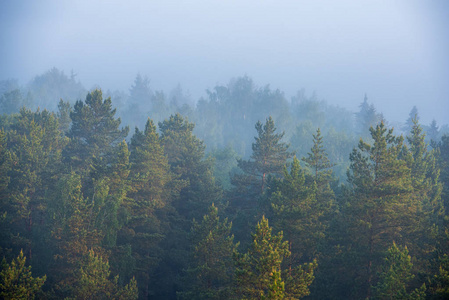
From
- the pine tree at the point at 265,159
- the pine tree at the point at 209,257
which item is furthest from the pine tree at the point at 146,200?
the pine tree at the point at 265,159

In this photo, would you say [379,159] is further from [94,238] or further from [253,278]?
[94,238]

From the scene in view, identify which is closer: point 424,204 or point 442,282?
point 442,282

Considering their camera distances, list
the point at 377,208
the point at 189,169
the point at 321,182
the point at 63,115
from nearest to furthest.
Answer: the point at 377,208 < the point at 321,182 < the point at 189,169 < the point at 63,115

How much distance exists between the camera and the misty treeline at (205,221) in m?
19.4

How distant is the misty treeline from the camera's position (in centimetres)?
1938

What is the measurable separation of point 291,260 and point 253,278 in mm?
8295

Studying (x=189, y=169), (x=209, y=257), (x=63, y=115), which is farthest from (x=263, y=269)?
(x=63, y=115)

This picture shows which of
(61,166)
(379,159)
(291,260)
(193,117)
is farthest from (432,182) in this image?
(193,117)

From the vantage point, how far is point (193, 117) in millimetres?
94312

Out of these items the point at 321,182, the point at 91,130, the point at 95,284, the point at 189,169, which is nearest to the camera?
the point at 95,284

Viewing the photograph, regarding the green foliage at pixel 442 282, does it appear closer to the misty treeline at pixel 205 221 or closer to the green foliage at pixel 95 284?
the misty treeline at pixel 205 221

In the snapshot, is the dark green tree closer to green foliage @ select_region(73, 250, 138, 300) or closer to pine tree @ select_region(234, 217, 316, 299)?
Result: green foliage @ select_region(73, 250, 138, 300)

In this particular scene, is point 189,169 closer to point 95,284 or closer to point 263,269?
point 95,284

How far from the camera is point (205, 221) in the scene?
25.3m
